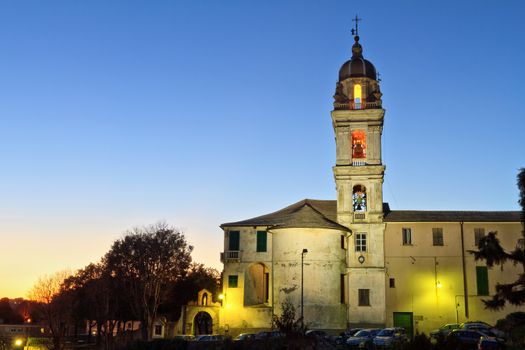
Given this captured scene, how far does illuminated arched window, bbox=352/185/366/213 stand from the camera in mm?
48094

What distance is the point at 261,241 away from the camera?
4772 centimetres

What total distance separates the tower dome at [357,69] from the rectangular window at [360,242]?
41.5ft

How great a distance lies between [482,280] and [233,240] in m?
19.5

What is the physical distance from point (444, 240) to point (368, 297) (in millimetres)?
7915

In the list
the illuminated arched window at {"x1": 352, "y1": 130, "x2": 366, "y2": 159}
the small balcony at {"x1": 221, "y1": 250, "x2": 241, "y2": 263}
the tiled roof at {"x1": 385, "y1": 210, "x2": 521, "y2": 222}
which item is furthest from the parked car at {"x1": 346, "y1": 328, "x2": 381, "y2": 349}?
the illuminated arched window at {"x1": 352, "y1": 130, "x2": 366, "y2": 159}

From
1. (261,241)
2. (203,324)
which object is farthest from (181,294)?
(261,241)

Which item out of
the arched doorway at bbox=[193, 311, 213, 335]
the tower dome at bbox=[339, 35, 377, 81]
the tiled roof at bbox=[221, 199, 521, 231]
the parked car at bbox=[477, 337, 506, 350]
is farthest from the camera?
the arched doorway at bbox=[193, 311, 213, 335]

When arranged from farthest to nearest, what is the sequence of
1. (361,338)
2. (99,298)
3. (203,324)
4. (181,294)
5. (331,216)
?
(203,324), (181,294), (99,298), (331,216), (361,338)

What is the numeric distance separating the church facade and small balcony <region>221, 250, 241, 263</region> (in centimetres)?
8

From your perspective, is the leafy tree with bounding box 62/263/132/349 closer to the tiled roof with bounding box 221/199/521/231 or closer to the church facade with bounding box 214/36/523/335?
the church facade with bounding box 214/36/523/335

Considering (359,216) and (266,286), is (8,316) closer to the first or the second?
(266,286)

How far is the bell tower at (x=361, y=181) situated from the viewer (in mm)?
45875

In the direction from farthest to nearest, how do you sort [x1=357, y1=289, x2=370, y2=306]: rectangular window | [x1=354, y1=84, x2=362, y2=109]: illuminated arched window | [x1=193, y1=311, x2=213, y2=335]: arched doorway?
[x1=193, y1=311, x2=213, y2=335]: arched doorway
[x1=354, y1=84, x2=362, y2=109]: illuminated arched window
[x1=357, y1=289, x2=370, y2=306]: rectangular window

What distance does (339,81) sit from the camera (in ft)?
163
